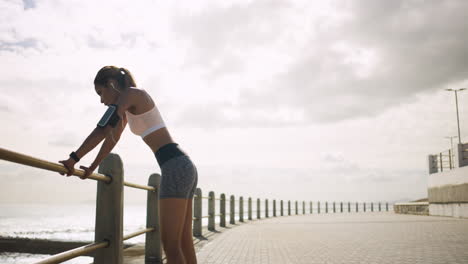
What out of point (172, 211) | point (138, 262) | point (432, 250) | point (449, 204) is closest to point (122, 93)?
point (172, 211)

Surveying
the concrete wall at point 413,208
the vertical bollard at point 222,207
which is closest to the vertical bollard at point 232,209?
the vertical bollard at point 222,207

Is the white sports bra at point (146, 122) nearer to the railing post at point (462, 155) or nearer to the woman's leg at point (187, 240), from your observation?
the woman's leg at point (187, 240)

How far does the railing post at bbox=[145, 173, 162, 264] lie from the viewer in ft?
17.7

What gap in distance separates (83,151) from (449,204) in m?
23.4

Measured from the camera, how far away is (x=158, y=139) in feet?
9.45

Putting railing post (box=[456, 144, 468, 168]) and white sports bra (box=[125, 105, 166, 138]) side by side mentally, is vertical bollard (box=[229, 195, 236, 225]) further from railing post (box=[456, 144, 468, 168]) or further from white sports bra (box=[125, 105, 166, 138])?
white sports bra (box=[125, 105, 166, 138])

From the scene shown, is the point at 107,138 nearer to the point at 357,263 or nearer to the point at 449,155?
the point at 357,263

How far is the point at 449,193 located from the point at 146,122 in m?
22.7

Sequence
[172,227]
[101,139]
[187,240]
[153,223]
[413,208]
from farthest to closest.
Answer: [413,208], [153,223], [187,240], [172,227], [101,139]

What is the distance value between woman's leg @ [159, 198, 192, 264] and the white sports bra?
491 mm

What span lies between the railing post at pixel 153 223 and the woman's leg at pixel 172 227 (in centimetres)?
258

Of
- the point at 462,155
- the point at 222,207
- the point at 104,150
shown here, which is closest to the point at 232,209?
the point at 222,207

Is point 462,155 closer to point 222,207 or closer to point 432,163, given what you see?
point 432,163

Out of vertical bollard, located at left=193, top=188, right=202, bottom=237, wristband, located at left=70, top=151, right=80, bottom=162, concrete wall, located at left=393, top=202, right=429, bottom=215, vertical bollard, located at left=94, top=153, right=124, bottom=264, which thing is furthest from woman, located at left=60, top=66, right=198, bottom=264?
concrete wall, located at left=393, top=202, right=429, bottom=215
